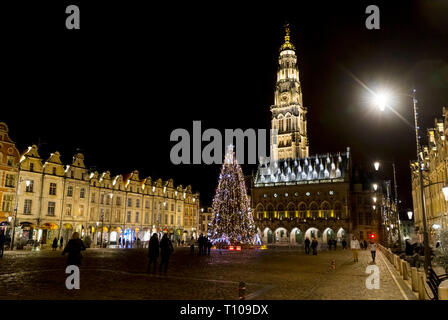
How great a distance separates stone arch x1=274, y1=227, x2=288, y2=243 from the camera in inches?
3297

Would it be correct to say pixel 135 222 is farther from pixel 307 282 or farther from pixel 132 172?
pixel 307 282

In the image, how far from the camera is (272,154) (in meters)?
108

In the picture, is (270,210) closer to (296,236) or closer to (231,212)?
(296,236)

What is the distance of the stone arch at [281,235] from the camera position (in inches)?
3297

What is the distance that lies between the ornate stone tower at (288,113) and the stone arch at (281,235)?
26151 millimetres

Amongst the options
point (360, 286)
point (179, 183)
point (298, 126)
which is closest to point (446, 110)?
point (360, 286)

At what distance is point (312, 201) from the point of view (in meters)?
82.1

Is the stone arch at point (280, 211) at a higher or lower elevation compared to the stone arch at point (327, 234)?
higher

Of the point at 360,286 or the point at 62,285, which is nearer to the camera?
the point at 62,285

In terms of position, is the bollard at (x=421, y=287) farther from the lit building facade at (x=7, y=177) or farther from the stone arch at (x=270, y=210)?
the stone arch at (x=270, y=210)

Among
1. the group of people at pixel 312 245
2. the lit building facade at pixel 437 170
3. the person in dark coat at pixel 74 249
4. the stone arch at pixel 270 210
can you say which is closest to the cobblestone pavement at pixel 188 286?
the person in dark coat at pixel 74 249

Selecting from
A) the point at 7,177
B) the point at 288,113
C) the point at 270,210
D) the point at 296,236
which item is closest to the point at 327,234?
the point at 296,236
